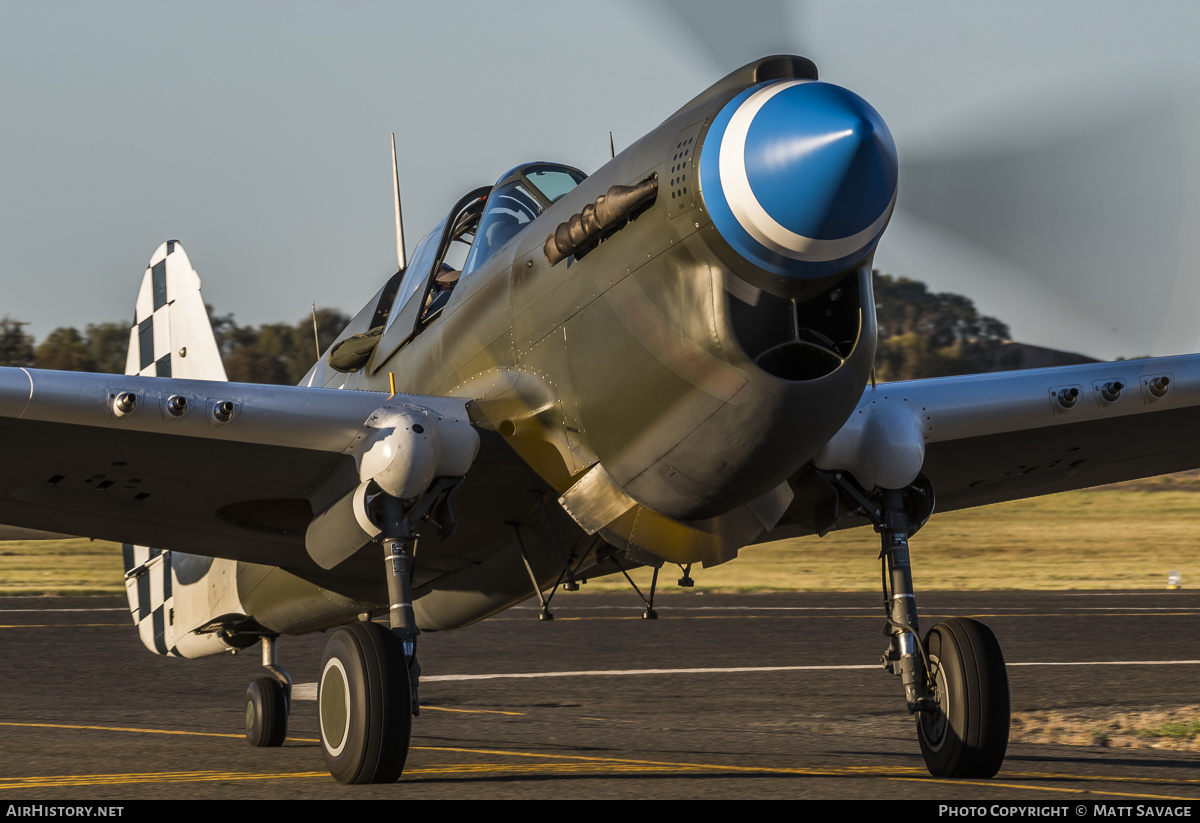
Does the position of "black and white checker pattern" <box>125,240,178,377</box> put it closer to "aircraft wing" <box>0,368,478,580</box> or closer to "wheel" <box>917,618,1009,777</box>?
"aircraft wing" <box>0,368,478,580</box>

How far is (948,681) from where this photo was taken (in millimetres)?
6824

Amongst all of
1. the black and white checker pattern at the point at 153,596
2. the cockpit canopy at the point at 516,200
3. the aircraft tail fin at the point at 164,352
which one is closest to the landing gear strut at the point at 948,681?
the cockpit canopy at the point at 516,200

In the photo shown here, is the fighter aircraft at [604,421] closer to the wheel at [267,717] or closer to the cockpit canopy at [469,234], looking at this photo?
the cockpit canopy at [469,234]

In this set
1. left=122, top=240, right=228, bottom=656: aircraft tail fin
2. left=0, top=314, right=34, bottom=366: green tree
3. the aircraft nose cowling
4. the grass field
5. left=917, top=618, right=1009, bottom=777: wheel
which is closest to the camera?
the aircraft nose cowling

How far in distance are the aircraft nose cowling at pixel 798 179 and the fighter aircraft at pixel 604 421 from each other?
0.04 feet

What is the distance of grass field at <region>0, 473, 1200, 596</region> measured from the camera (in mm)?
28031

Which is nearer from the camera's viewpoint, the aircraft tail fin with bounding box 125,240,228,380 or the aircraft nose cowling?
the aircraft nose cowling

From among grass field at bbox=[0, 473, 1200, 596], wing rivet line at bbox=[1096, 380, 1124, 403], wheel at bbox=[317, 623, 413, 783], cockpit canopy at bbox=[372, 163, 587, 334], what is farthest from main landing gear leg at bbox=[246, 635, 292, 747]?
grass field at bbox=[0, 473, 1200, 596]

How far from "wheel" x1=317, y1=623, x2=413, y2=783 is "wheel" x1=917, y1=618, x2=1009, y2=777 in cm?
273

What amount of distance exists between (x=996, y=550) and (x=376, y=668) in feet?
95.8

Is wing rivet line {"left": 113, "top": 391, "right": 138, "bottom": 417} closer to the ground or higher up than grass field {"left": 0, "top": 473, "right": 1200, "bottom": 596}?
closer to the ground

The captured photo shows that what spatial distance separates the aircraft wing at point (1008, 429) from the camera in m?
7.26

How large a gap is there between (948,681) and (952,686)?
0.04 metres
